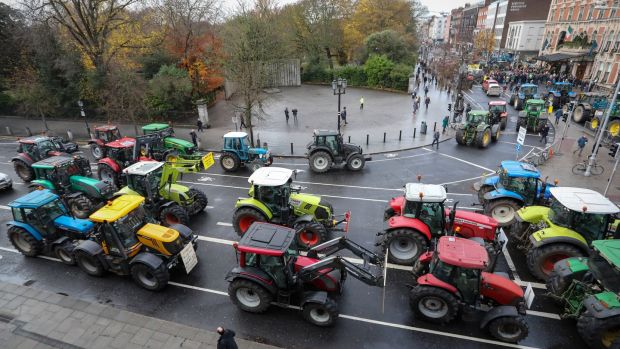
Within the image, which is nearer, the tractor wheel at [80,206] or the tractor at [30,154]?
the tractor wheel at [80,206]

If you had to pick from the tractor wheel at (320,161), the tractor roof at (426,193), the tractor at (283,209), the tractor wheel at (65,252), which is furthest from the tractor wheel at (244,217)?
the tractor wheel at (320,161)

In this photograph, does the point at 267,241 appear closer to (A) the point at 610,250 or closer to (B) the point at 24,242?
(A) the point at 610,250

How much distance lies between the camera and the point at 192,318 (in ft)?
25.4

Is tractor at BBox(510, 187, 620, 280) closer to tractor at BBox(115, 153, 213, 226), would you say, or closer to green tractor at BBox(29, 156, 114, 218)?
tractor at BBox(115, 153, 213, 226)

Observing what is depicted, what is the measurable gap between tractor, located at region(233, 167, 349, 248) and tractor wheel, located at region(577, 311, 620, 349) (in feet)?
18.6

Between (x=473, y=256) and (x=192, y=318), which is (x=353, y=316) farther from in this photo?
(x=192, y=318)

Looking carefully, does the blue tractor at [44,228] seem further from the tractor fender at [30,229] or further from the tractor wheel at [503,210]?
the tractor wheel at [503,210]

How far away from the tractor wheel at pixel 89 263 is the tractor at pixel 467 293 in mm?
7843

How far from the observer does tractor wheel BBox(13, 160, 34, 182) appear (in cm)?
1524

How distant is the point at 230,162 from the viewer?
653 inches

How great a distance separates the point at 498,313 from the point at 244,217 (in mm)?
6997

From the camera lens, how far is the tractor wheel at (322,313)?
700cm

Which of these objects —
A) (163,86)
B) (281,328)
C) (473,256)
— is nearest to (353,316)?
(281,328)

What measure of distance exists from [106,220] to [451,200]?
11.9 m
